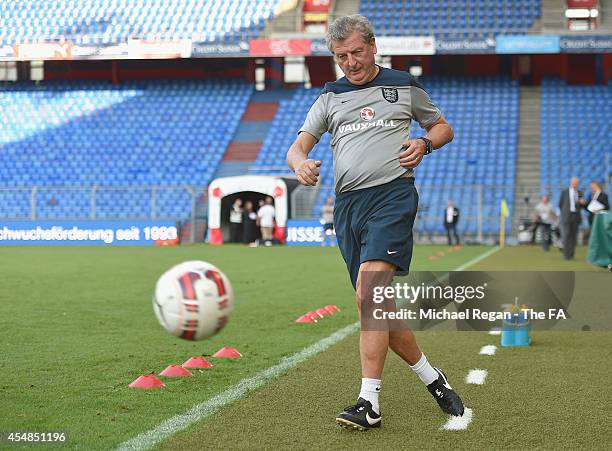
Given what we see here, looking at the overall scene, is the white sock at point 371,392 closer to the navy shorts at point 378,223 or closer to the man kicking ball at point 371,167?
the man kicking ball at point 371,167

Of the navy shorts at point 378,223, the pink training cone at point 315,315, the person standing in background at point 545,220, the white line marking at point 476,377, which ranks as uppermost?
the navy shorts at point 378,223

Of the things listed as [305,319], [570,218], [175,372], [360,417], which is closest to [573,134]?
[570,218]

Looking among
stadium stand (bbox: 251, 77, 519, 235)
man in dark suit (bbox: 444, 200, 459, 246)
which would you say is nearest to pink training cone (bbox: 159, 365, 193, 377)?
man in dark suit (bbox: 444, 200, 459, 246)

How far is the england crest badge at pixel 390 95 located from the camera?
5480 mm

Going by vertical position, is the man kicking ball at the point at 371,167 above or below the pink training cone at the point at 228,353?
above

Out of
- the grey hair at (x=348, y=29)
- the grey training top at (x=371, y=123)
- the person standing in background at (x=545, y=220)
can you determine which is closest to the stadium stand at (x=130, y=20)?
the person standing in background at (x=545, y=220)

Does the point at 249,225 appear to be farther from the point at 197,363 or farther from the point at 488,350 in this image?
the point at 197,363

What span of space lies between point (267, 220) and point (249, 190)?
4.03 feet

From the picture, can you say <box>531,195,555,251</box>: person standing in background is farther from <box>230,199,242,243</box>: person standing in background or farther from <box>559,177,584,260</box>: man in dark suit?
<box>230,199,242,243</box>: person standing in background

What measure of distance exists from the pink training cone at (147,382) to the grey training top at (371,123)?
1.90 meters

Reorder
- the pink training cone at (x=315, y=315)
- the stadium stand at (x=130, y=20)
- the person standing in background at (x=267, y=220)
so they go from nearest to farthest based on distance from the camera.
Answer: the pink training cone at (x=315, y=315) < the person standing in background at (x=267, y=220) < the stadium stand at (x=130, y=20)

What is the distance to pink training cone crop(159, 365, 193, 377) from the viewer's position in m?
6.90

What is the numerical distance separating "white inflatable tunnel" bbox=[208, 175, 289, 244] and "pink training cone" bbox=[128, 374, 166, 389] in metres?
27.0

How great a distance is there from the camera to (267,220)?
3312cm
